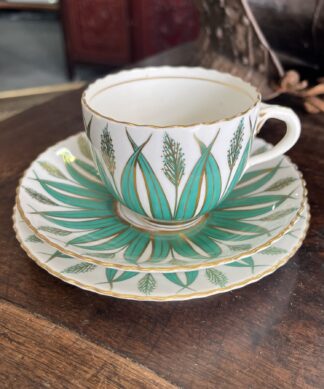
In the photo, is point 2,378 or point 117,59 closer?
point 2,378

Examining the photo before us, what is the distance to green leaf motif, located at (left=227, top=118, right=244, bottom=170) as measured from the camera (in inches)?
12.6

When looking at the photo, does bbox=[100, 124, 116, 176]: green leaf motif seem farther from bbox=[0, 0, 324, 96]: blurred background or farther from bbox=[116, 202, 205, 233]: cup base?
bbox=[0, 0, 324, 96]: blurred background

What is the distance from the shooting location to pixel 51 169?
41 cm

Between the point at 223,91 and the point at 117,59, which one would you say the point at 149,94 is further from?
the point at 117,59

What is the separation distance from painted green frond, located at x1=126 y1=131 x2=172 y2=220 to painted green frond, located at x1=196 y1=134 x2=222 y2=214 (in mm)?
28

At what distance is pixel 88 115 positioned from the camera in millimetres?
332

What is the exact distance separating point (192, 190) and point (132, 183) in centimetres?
4

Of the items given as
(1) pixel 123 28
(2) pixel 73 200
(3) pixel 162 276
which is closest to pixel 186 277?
(3) pixel 162 276

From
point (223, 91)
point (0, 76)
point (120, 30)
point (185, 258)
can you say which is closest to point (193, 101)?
point (223, 91)

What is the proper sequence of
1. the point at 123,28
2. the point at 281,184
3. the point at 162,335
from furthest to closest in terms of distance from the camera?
the point at 123,28, the point at 281,184, the point at 162,335

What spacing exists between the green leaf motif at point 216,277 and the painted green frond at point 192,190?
2.1 inches

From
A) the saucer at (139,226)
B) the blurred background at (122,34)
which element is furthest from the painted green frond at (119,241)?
the blurred background at (122,34)

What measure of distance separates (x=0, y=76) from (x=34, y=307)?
2076 mm

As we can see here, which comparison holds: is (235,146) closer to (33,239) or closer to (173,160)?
(173,160)
